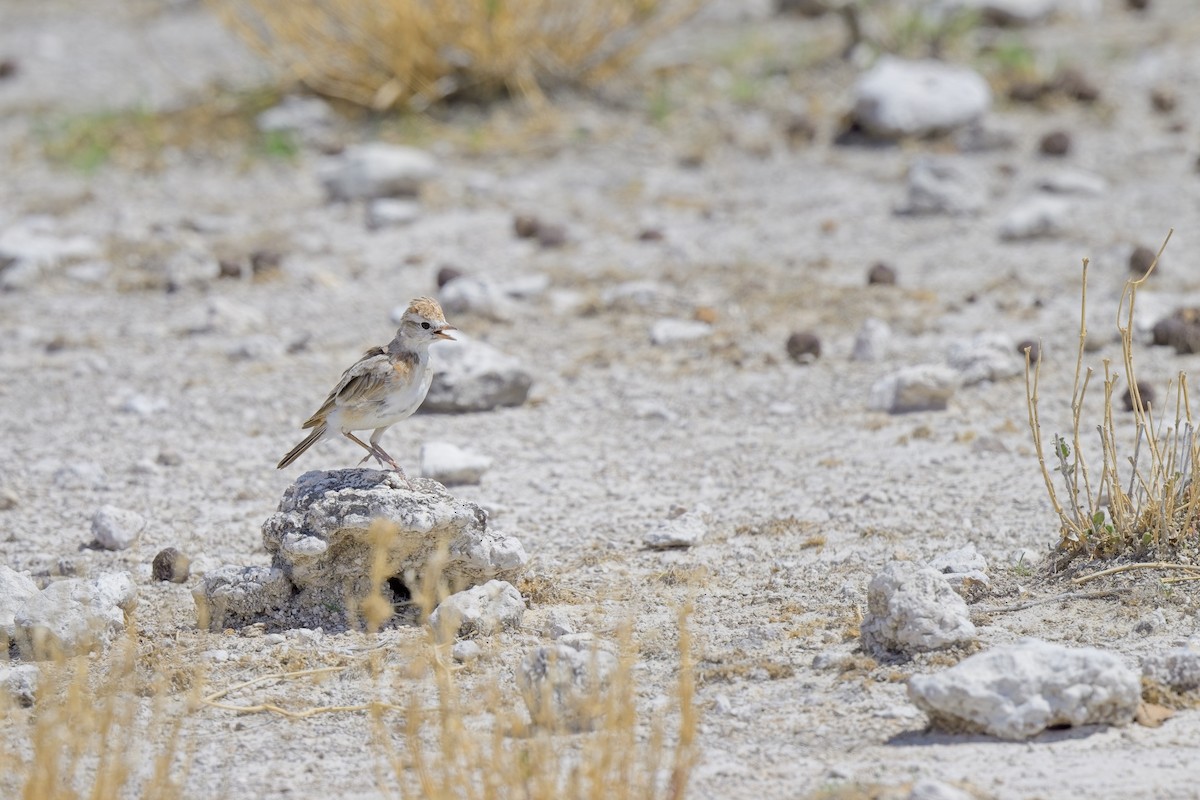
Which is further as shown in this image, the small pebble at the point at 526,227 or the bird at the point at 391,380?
the small pebble at the point at 526,227

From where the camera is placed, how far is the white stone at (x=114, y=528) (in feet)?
19.4

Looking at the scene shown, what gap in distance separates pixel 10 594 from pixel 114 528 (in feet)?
3.16

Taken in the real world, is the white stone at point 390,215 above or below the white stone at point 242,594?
above

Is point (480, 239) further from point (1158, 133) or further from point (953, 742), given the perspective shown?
point (953, 742)

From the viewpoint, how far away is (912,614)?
14.9 ft

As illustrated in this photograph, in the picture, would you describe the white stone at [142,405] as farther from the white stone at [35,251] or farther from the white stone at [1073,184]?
the white stone at [1073,184]

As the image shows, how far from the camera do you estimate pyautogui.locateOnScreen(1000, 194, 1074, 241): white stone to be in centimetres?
948

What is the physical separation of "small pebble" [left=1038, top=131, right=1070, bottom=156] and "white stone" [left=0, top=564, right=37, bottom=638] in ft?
25.2

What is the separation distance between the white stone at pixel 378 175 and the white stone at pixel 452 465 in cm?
429

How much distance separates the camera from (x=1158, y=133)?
1115 centimetres

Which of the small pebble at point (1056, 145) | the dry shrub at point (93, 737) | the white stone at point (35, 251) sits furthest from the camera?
the small pebble at point (1056, 145)

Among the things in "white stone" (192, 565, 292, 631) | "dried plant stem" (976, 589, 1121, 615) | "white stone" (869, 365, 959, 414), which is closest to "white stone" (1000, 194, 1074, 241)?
"white stone" (869, 365, 959, 414)

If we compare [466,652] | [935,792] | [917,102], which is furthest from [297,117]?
[935,792]

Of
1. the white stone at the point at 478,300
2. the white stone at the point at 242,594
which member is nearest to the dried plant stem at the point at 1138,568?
the white stone at the point at 242,594
